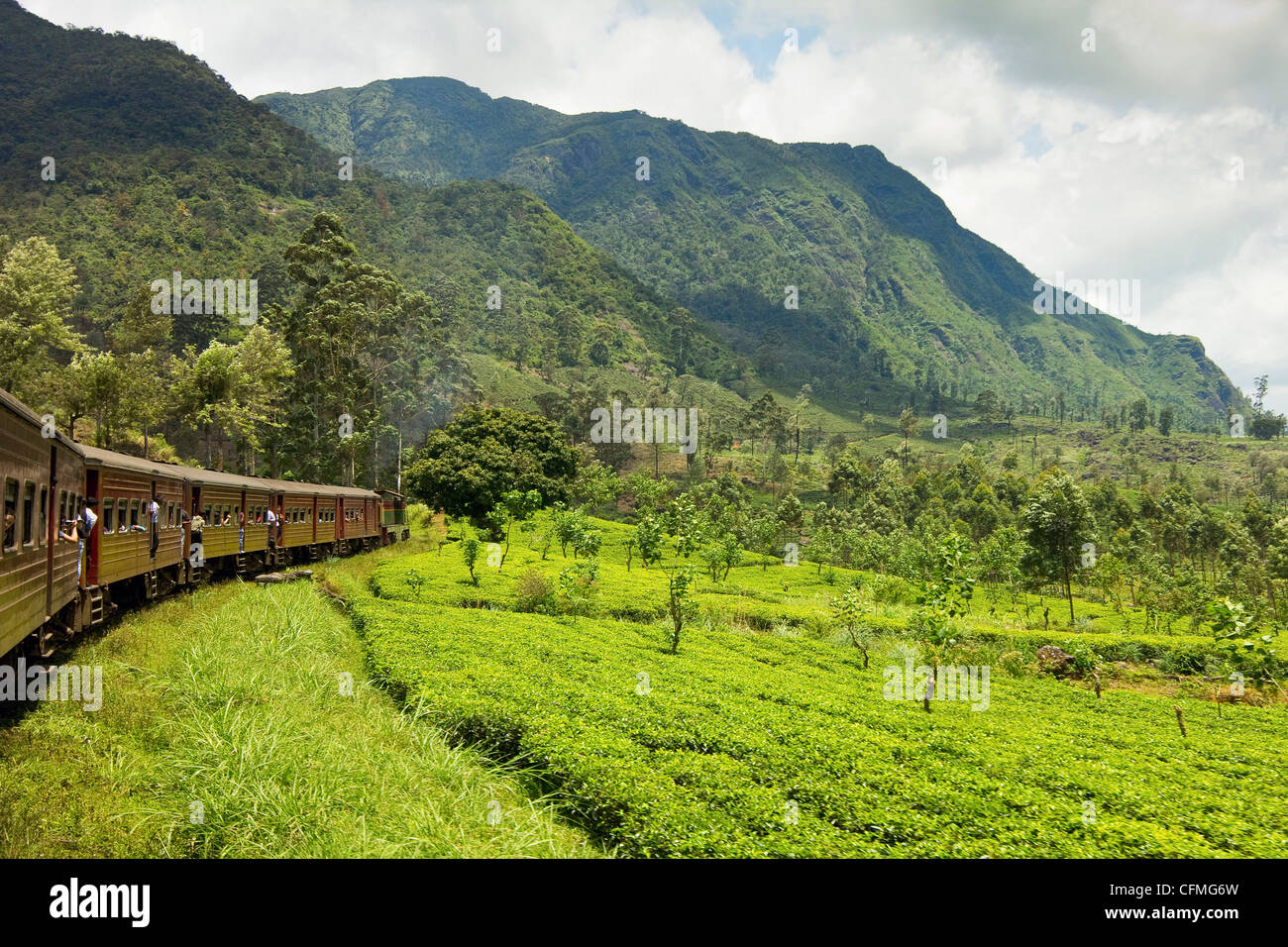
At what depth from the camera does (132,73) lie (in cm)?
15312

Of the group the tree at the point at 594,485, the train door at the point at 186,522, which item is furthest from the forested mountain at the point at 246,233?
the train door at the point at 186,522

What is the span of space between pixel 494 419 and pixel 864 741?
46.3m

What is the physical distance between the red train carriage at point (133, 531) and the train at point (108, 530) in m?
0.02

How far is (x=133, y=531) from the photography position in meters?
15.8

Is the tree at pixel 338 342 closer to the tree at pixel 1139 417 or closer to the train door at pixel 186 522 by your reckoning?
the train door at pixel 186 522

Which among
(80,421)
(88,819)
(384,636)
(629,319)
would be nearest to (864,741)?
(88,819)

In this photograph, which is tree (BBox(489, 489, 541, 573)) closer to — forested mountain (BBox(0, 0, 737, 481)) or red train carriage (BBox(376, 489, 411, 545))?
red train carriage (BBox(376, 489, 411, 545))

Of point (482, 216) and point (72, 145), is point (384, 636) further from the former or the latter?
point (482, 216)

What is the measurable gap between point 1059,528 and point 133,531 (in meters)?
38.3

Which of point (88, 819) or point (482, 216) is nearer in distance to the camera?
point (88, 819)

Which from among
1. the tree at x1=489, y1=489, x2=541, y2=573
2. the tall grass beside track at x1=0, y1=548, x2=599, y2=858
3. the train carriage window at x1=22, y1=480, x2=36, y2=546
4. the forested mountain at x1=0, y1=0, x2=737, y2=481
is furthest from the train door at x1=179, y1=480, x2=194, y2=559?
the forested mountain at x1=0, y1=0, x2=737, y2=481

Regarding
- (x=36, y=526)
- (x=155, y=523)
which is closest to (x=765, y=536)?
(x=155, y=523)

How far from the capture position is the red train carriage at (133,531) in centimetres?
1401

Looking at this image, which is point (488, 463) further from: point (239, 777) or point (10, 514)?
point (239, 777)
